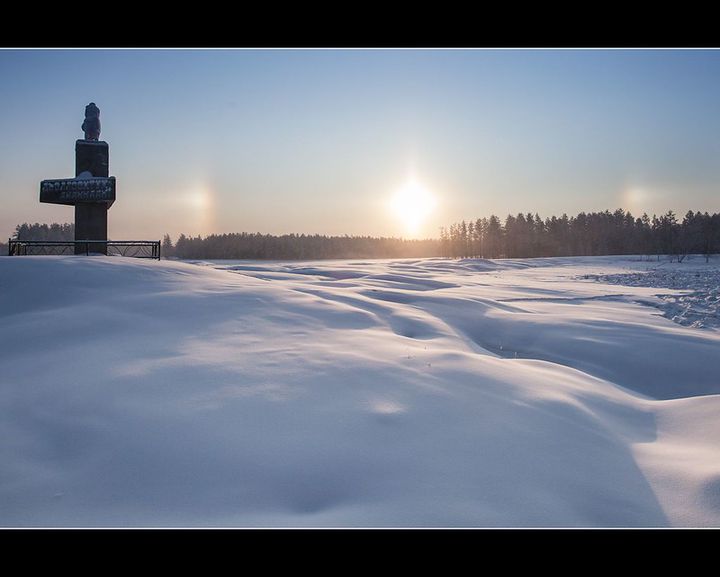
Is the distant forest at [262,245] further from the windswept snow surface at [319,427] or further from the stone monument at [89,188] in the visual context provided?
the windswept snow surface at [319,427]

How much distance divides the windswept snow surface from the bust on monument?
52.6ft

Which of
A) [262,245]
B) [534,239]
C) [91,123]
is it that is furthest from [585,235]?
[91,123]

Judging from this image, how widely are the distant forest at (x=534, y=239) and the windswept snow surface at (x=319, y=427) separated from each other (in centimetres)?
6890

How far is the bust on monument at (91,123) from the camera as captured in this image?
1709cm

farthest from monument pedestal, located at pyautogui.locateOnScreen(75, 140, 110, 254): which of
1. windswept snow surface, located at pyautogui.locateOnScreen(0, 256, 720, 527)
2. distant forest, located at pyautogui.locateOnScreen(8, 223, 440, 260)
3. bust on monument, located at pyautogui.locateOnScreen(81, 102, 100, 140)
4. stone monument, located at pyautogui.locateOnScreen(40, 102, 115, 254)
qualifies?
distant forest, located at pyautogui.locateOnScreen(8, 223, 440, 260)

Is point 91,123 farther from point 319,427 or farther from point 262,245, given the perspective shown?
point 262,245

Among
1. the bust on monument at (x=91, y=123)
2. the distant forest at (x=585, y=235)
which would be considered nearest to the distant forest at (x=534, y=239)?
the distant forest at (x=585, y=235)

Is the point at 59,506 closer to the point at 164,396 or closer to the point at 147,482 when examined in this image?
the point at 147,482

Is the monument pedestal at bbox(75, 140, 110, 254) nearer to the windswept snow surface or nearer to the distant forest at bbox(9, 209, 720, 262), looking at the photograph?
→ the windswept snow surface

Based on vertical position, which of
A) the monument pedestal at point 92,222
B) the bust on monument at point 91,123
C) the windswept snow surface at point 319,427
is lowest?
the windswept snow surface at point 319,427

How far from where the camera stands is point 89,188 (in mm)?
16391

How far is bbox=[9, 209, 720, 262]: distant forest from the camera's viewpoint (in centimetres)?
6247
